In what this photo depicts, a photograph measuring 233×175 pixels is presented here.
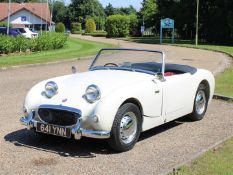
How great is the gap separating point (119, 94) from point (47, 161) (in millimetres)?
1284

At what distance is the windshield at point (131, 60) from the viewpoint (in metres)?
7.60

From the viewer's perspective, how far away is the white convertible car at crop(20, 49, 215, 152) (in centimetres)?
618

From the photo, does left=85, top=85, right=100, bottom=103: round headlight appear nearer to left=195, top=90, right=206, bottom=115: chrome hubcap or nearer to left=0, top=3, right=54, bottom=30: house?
left=195, top=90, right=206, bottom=115: chrome hubcap

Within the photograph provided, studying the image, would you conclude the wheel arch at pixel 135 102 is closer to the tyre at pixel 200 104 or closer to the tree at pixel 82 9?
the tyre at pixel 200 104

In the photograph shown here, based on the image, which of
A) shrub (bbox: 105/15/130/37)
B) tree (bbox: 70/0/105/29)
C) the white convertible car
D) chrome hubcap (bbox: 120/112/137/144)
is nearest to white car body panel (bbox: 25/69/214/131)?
the white convertible car

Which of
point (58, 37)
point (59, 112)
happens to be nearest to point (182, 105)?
point (59, 112)

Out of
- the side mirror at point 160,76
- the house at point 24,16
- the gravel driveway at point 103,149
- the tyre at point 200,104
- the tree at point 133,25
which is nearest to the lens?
the gravel driveway at point 103,149

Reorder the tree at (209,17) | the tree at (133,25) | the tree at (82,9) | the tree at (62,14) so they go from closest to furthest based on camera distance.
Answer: the tree at (209,17) < the tree at (133,25) < the tree at (82,9) < the tree at (62,14)

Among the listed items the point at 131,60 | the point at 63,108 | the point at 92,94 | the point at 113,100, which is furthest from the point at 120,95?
the point at 131,60

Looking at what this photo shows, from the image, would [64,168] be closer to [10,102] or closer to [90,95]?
[90,95]

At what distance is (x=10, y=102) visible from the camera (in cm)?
1030

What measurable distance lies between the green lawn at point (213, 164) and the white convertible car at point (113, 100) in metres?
1.08

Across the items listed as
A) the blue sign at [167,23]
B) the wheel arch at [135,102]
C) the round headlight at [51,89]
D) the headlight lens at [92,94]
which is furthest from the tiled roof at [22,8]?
the headlight lens at [92,94]

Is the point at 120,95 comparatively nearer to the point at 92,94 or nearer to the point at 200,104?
the point at 92,94
